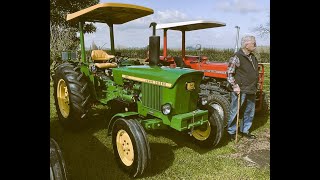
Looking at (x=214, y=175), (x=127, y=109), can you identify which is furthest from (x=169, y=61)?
(x=214, y=175)

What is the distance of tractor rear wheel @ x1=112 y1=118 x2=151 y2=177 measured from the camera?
3.41 m

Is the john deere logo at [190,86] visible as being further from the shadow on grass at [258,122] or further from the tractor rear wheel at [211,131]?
the shadow on grass at [258,122]

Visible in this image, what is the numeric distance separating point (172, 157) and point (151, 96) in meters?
0.92

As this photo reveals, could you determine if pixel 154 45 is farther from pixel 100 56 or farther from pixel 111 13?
pixel 100 56

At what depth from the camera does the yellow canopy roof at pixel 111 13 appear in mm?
4301

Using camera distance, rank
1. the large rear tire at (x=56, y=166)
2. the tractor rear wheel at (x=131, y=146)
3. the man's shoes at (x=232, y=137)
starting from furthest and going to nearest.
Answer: the man's shoes at (x=232, y=137) < the tractor rear wheel at (x=131, y=146) < the large rear tire at (x=56, y=166)

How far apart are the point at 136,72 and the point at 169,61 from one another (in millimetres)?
3057

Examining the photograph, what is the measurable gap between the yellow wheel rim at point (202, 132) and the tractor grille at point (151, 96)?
89 cm

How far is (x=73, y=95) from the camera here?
15.6 ft

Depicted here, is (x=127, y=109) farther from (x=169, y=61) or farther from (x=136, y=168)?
(x=169, y=61)

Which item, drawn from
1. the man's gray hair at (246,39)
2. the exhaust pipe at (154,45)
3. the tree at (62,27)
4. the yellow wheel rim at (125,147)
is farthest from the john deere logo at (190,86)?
the tree at (62,27)

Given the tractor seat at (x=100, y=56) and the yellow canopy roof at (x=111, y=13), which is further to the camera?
the tractor seat at (x=100, y=56)

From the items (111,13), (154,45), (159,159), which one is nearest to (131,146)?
(159,159)
